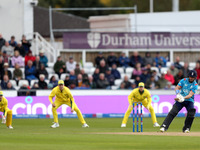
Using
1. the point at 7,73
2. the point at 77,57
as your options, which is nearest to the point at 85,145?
the point at 7,73

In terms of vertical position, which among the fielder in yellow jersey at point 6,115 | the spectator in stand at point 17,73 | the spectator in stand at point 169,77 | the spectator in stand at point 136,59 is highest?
the spectator in stand at point 136,59

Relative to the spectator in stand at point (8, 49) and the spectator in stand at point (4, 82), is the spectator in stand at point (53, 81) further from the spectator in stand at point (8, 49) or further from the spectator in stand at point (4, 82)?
the spectator in stand at point (8, 49)

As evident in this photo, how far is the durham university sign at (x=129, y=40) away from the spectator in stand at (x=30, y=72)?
4216mm

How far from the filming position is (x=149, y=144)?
45.6ft

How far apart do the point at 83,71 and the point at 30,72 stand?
2644mm

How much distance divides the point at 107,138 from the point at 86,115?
11982 millimetres

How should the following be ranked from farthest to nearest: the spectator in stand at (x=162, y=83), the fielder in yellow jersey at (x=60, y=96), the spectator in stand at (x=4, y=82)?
the spectator in stand at (x=162, y=83) → the spectator in stand at (x=4, y=82) → the fielder in yellow jersey at (x=60, y=96)

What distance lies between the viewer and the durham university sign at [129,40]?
3362 centimetres

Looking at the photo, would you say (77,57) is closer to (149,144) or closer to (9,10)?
(9,10)

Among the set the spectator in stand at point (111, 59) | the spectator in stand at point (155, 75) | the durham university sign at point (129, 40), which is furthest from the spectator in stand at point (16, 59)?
the spectator in stand at point (155, 75)

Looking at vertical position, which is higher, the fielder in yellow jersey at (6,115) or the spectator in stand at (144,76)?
the spectator in stand at (144,76)

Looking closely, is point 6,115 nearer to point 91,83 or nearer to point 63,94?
point 63,94

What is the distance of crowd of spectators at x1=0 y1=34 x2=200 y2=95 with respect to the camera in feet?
96.2

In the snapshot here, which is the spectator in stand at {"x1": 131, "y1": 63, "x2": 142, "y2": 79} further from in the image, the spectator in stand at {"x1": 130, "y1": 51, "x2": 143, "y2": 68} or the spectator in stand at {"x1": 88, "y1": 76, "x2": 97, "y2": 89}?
the spectator in stand at {"x1": 88, "y1": 76, "x2": 97, "y2": 89}
